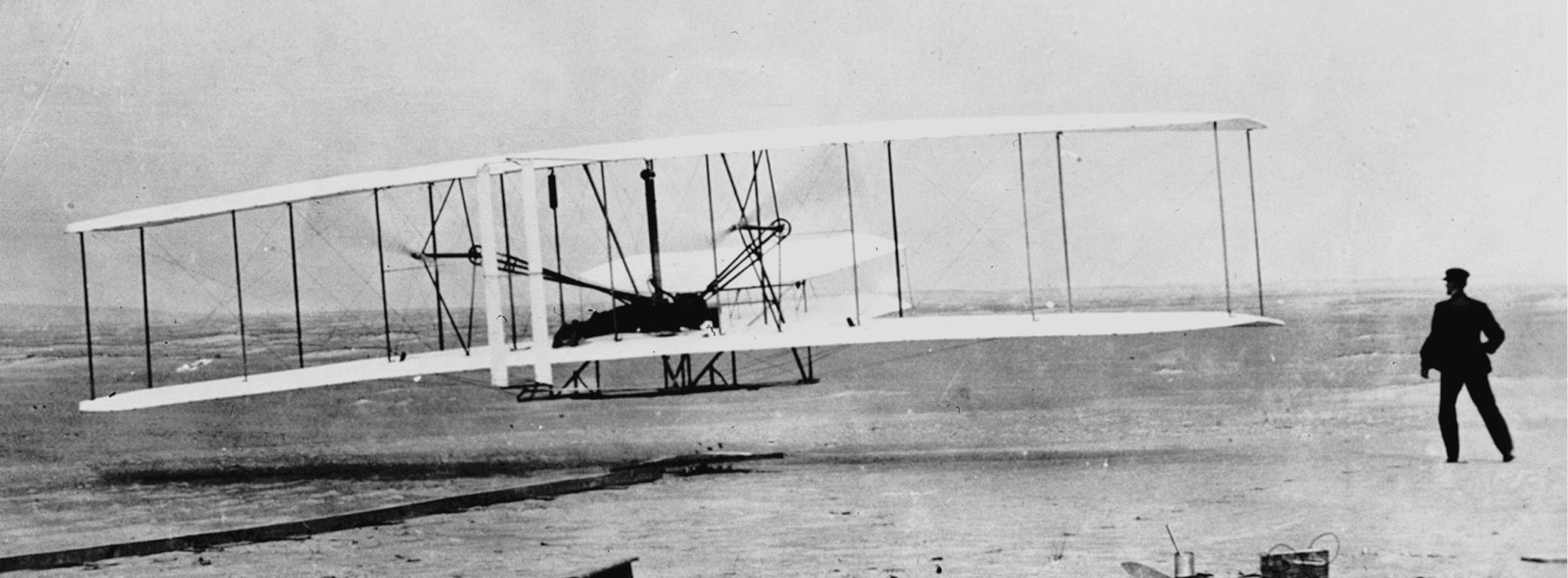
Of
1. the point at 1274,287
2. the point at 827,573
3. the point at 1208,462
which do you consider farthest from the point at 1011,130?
the point at 1274,287

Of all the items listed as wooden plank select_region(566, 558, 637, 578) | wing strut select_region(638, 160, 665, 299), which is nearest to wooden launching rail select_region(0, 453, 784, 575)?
wing strut select_region(638, 160, 665, 299)

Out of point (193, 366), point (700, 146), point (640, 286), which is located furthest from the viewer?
point (193, 366)

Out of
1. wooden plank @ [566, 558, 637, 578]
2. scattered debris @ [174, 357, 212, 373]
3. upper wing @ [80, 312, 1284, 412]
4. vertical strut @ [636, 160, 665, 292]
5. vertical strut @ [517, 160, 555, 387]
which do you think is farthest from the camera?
scattered debris @ [174, 357, 212, 373]

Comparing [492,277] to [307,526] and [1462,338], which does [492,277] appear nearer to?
[307,526]

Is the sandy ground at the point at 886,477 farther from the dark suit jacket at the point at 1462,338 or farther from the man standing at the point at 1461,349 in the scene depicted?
the dark suit jacket at the point at 1462,338

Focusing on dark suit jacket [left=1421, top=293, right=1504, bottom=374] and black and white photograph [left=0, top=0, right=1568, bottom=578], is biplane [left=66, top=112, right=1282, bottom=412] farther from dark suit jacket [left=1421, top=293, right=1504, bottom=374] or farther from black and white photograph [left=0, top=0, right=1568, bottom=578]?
dark suit jacket [left=1421, top=293, right=1504, bottom=374]

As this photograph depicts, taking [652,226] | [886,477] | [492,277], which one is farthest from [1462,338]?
[492,277]
